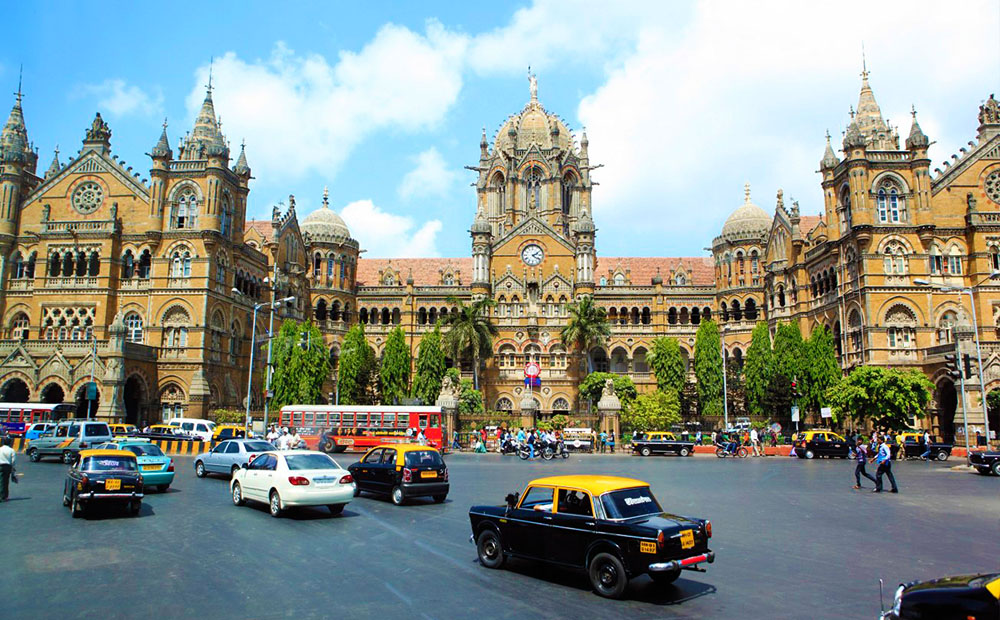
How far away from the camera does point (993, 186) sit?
1941 inches

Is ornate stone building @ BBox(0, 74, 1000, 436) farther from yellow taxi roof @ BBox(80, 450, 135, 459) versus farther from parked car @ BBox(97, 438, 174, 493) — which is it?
yellow taxi roof @ BBox(80, 450, 135, 459)

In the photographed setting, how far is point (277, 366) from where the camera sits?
5159 centimetres

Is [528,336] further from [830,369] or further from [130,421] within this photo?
[130,421]

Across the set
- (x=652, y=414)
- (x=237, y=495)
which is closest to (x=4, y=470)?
(x=237, y=495)

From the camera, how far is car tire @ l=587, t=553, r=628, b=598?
9.42 metres

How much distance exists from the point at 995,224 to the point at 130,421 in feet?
201

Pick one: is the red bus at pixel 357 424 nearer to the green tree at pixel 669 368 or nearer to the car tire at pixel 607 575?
the green tree at pixel 669 368

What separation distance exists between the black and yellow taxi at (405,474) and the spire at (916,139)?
45.8m

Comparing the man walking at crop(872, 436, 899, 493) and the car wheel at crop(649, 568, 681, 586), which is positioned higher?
the man walking at crop(872, 436, 899, 493)

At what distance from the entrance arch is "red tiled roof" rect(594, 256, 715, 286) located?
164 feet

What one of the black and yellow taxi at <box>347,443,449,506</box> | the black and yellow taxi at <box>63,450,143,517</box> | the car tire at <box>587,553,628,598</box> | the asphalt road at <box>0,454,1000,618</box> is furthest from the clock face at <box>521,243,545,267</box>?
the car tire at <box>587,553,628,598</box>

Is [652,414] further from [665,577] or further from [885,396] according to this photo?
[665,577]

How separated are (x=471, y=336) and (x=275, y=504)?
131ft

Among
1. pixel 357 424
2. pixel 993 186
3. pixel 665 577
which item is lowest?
pixel 665 577
